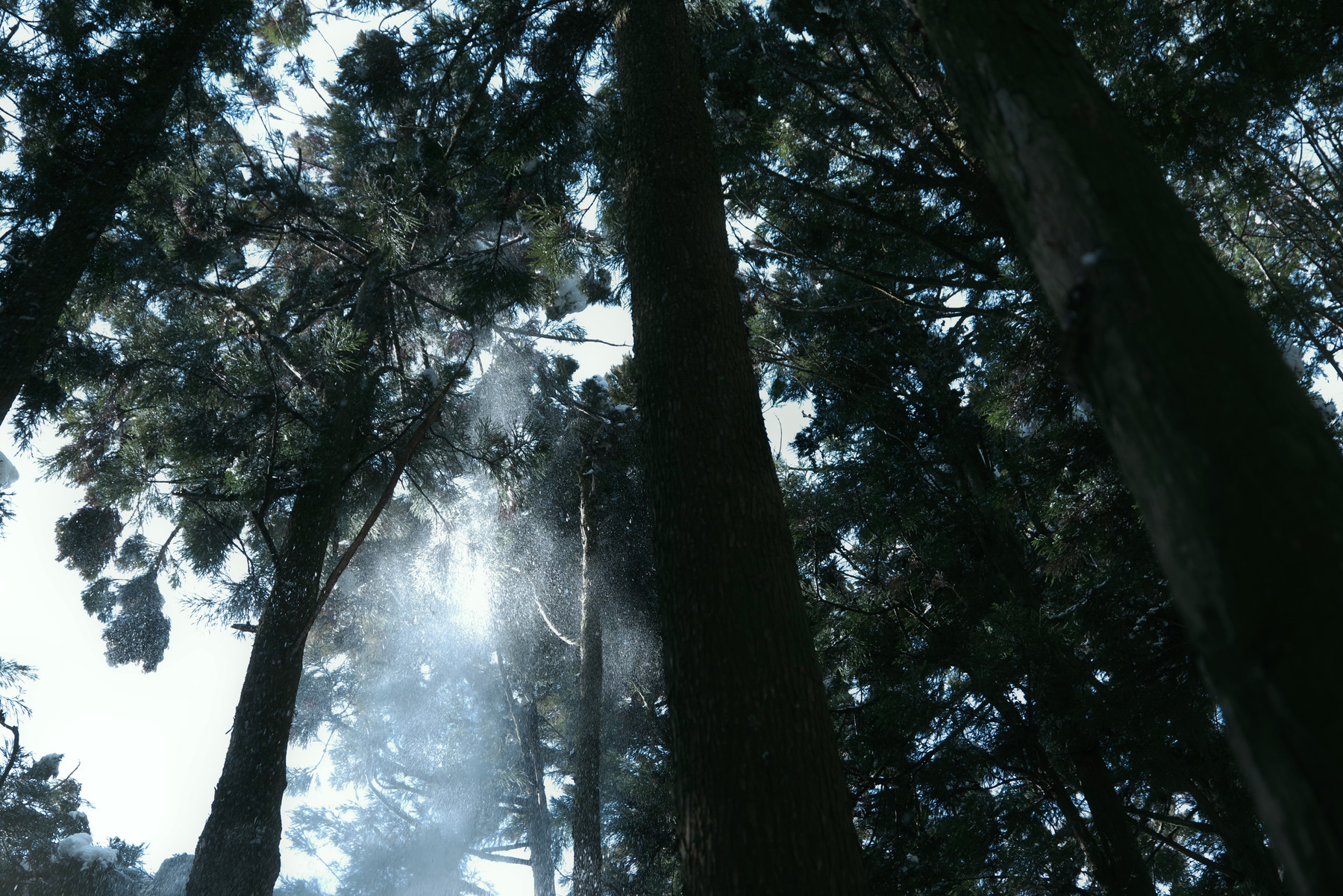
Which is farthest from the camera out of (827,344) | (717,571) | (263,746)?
(827,344)

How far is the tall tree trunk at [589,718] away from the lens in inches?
377

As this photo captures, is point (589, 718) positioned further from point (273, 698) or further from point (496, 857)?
point (496, 857)

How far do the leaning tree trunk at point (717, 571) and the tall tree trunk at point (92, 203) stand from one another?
4.08 meters

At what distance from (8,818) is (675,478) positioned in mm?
18224

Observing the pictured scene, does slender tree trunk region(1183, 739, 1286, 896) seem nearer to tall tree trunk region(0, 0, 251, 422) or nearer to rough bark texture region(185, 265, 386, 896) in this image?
rough bark texture region(185, 265, 386, 896)

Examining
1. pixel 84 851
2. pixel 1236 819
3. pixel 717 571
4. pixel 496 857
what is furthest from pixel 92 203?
pixel 496 857

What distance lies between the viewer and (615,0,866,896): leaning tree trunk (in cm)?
201

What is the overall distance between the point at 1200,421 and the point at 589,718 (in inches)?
406

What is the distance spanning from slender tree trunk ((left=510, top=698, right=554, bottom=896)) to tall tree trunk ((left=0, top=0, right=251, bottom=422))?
15501 millimetres

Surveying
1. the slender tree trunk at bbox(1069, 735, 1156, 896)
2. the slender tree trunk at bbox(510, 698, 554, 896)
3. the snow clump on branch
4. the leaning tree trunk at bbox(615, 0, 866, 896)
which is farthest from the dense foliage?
the snow clump on branch

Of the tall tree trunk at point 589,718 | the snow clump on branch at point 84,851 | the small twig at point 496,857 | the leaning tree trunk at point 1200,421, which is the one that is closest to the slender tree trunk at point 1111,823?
the leaning tree trunk at point 1200,421

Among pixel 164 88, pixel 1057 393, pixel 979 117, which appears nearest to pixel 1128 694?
pixel 1057 393

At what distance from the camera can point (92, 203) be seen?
511cm

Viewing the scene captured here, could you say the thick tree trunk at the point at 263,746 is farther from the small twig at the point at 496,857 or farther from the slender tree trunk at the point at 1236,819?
the small twig at the point at 496,857
